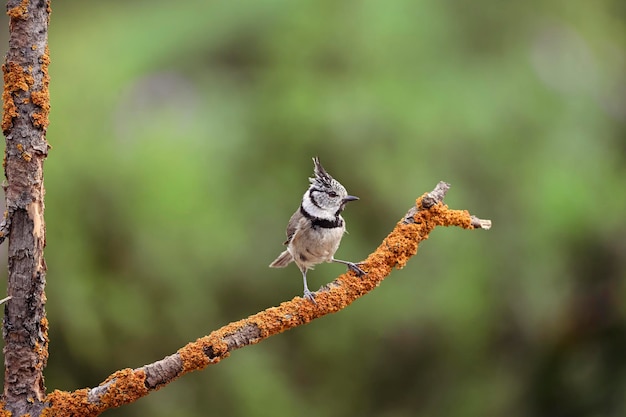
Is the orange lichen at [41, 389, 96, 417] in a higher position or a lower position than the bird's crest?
lower

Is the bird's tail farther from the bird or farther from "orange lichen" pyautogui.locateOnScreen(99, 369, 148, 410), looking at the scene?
"orange lichen" pyautogui.locateOnScreen(99, 369, 148, 410)

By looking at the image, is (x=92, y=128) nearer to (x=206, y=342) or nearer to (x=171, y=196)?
(x=171, y=196)

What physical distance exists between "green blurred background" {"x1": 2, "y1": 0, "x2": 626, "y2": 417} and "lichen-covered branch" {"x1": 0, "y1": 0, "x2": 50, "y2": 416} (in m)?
2.48

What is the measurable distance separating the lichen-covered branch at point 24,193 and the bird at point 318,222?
1.15 meters

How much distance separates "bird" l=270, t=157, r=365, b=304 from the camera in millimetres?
3293

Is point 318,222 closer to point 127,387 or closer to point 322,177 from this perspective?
point 322,177

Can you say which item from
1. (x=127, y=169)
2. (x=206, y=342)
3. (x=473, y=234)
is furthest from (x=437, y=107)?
(x=206, y=342)

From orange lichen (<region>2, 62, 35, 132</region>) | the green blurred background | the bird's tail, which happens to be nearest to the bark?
orange lichen (<region>2, 62, 35, 132</region>)

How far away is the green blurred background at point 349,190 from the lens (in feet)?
17.1

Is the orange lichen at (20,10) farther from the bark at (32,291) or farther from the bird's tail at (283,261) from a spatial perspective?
the bird's tail at (283,261)

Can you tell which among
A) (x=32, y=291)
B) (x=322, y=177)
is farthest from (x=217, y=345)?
(x=322, y=177)

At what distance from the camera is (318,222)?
3.42 m

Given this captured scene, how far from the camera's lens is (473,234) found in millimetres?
5645

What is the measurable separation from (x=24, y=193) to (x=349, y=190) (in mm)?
3064
